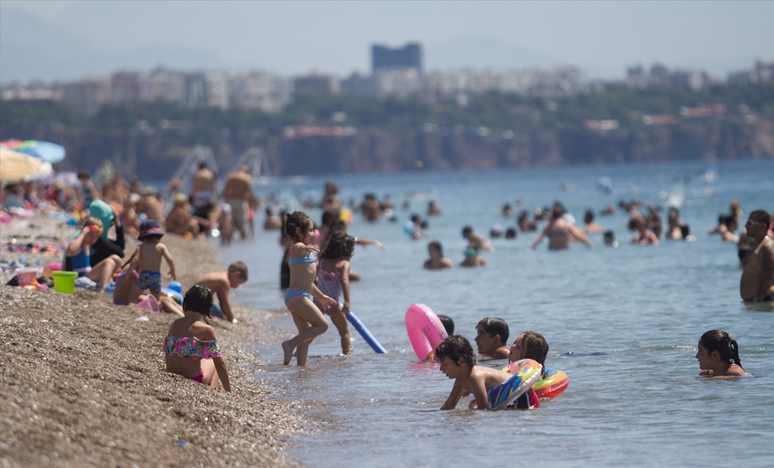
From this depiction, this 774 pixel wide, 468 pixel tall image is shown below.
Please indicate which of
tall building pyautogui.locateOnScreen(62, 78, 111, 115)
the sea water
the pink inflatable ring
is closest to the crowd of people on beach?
the sea water

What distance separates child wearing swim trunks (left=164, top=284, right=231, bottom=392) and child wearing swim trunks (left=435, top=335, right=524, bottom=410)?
5.16 feet

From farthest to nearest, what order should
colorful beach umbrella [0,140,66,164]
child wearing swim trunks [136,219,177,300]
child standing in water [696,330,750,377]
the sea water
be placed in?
colorful beach umbrella [0,140,66,164]
child wearing swim trunks [136,219,177,300]
child standing in water [696,330,750,377]
the sea water

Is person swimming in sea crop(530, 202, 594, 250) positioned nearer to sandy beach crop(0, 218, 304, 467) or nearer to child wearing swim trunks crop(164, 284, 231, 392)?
sandy beach crop(0, 218, 304, 467)

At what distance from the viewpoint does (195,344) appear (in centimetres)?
607

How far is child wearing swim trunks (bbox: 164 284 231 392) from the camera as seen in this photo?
6.03 m

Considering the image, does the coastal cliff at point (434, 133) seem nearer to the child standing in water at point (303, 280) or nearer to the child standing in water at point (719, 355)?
the child standing in water at point (303, 280)

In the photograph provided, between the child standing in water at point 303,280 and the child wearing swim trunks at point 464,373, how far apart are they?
1.76 meters

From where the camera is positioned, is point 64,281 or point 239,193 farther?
point 239,193

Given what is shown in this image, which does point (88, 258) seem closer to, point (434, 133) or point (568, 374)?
point (568, 374)

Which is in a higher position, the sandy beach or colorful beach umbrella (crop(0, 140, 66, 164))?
colorful beach umbrella (crop(0, 140, 66, 164))

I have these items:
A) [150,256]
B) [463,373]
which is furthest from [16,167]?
[463,373]

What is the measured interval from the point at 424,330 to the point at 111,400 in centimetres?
325

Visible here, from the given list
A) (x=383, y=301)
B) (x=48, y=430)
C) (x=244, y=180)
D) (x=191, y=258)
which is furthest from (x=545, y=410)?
(x=244, y=180)

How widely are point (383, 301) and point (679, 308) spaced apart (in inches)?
157
